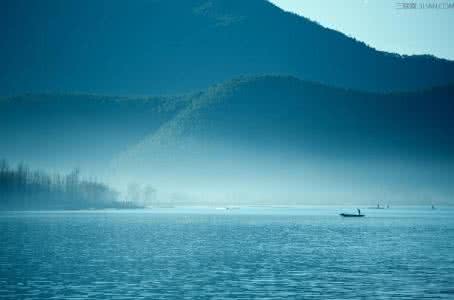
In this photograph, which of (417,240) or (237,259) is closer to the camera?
(237,259)

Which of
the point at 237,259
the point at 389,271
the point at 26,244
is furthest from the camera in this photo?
the point at 26,244

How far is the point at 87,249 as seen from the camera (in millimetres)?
80125

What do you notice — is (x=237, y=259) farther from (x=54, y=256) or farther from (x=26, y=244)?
(x=26, y=244)

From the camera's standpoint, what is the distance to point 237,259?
70.0m

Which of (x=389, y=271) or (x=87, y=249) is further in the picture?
(x=87, y=249)

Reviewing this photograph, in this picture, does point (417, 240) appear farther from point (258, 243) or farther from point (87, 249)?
point (87, 249)

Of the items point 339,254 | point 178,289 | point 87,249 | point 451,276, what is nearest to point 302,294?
point 178,289

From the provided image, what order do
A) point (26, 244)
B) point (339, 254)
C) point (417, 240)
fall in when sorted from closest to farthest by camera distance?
1. point (339, 254)
2. point (26, 244)
3. point (417, 240)

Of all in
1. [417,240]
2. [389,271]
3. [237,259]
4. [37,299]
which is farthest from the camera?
[417,240]

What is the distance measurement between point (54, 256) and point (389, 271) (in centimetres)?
2920

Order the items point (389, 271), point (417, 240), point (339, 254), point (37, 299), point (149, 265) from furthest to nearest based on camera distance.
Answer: point (417, 240) < point (339, 254) < point (149, 265) < point (389, 271) < point (37, 299)

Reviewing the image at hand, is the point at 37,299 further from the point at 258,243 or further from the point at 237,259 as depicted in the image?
the point at 258,243

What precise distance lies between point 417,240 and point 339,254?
25009 millimetres

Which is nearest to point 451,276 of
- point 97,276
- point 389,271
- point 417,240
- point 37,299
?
point 389,271
